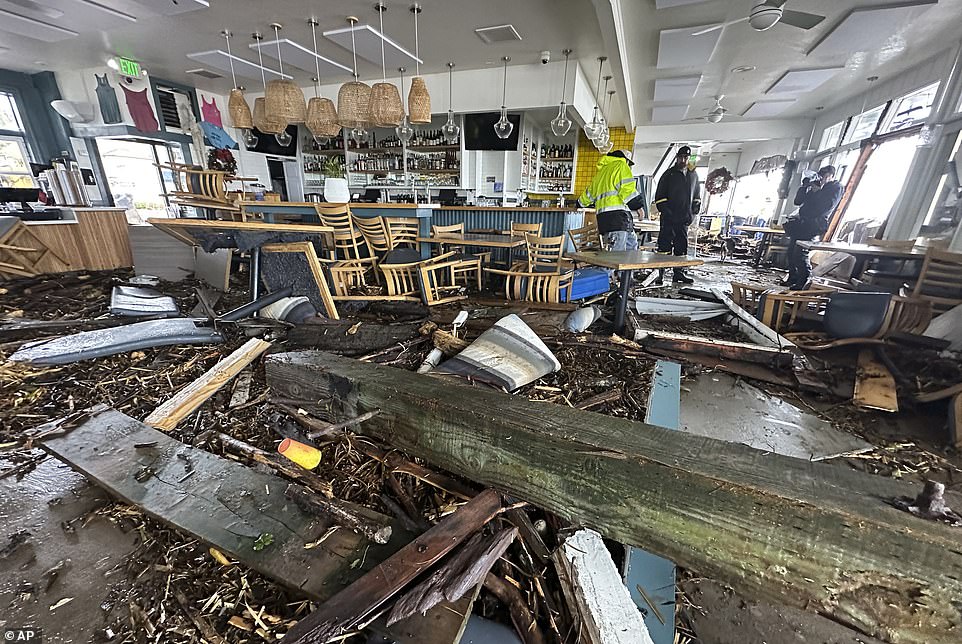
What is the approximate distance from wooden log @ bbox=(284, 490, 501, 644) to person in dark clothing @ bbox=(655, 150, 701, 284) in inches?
235

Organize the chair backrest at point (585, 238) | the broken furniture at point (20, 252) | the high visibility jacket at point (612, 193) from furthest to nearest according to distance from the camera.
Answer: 1. the chair backrest at point (585, 238)
2. the high visibility jacket at point (612, 193)
3. the broken furniture at point (20, 252)

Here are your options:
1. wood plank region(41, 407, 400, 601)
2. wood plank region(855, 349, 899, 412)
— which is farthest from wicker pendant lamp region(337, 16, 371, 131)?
wood plank region(855, 349, 899, 412)

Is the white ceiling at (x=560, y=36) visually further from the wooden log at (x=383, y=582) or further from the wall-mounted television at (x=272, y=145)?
the wooden log at (x=383, y=582)

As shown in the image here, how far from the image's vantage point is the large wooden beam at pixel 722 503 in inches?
30.0

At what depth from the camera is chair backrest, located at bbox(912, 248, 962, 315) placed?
339 cm

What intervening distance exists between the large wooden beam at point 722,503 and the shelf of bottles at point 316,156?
10600mm

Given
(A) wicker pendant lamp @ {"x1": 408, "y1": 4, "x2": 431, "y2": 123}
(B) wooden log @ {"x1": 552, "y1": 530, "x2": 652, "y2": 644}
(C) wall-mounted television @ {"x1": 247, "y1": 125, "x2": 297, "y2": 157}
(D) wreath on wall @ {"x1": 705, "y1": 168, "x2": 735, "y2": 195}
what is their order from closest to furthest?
(B) wooden log @ {"x1": 552, "y1": 530, "x2": 652, "y2": 644} < (A) wicker pendant lamp @ {"x1": 408, "y1": 4, "x2": 431, "y2": 123} < (C) wall-mounted television @ {"x1": 247, "y1": 125, "x2": 297, "y2": 157} < (D) wreath on wall @ {"x1": 705, "y1": 168, "x2": 735, "y2": 195}

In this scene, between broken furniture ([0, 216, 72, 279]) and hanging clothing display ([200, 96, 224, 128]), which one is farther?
hanging clothing display ([200, 96, 224, 128])

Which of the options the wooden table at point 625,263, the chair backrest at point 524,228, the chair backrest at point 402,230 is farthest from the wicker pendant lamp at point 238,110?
the wooden table at point 625,263

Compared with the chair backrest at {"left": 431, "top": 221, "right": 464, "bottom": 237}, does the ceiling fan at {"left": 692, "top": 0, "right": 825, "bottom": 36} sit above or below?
above

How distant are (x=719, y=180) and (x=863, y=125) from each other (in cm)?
896

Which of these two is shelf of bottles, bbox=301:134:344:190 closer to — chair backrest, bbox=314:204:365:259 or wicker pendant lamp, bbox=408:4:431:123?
wicker pendant lamp, bbox=408:4:431:123

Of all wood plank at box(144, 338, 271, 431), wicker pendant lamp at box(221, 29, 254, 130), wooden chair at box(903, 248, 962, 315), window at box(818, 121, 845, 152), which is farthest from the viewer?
window at box(818, 121, 845, 152)

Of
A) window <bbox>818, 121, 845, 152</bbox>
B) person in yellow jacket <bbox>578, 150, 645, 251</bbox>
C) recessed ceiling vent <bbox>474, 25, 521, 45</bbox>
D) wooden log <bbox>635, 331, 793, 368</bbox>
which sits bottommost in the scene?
wooden log <bbox>635, 331, 793, 368</bbox>
